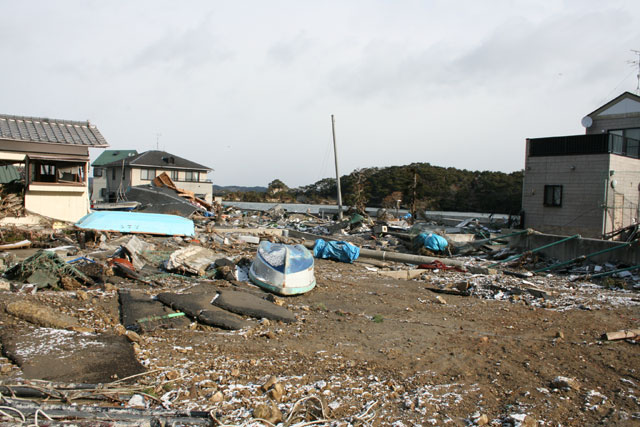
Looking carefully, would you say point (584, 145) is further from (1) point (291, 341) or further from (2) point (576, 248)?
(1) point (291, 341)

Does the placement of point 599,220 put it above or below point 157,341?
above

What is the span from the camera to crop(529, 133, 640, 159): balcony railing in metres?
19.5

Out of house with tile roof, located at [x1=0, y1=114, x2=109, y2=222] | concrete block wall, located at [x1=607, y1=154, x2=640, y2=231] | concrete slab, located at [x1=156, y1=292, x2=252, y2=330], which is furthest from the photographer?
concrete block wall, located at [x1=607, y1=154, x2=640, y2=231]

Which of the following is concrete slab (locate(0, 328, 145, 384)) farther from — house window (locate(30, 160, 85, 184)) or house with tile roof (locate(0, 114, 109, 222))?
house window (locate(30, 160, 85, 184))

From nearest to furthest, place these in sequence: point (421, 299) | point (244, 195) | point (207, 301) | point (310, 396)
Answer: point (310, 396)
point (207, 301)
point (421, 299)
point (244, 195)

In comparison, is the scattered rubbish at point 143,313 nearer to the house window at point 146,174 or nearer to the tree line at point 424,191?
the tree line at point 424,191

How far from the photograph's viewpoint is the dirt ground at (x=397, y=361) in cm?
471

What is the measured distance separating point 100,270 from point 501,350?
24.0 ft

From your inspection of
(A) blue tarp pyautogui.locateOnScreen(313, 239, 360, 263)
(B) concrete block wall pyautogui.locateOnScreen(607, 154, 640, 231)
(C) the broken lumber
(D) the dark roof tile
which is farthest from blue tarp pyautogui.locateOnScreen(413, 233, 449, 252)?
(D) the dark roof tile

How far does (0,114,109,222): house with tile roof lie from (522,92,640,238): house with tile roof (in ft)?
58.3

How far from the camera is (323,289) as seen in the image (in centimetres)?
1040

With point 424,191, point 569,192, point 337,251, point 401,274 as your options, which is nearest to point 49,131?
point 337,251

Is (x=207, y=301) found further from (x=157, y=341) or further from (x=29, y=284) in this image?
(x=29, y=284)

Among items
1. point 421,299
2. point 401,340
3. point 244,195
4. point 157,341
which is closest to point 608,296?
point 421,299
